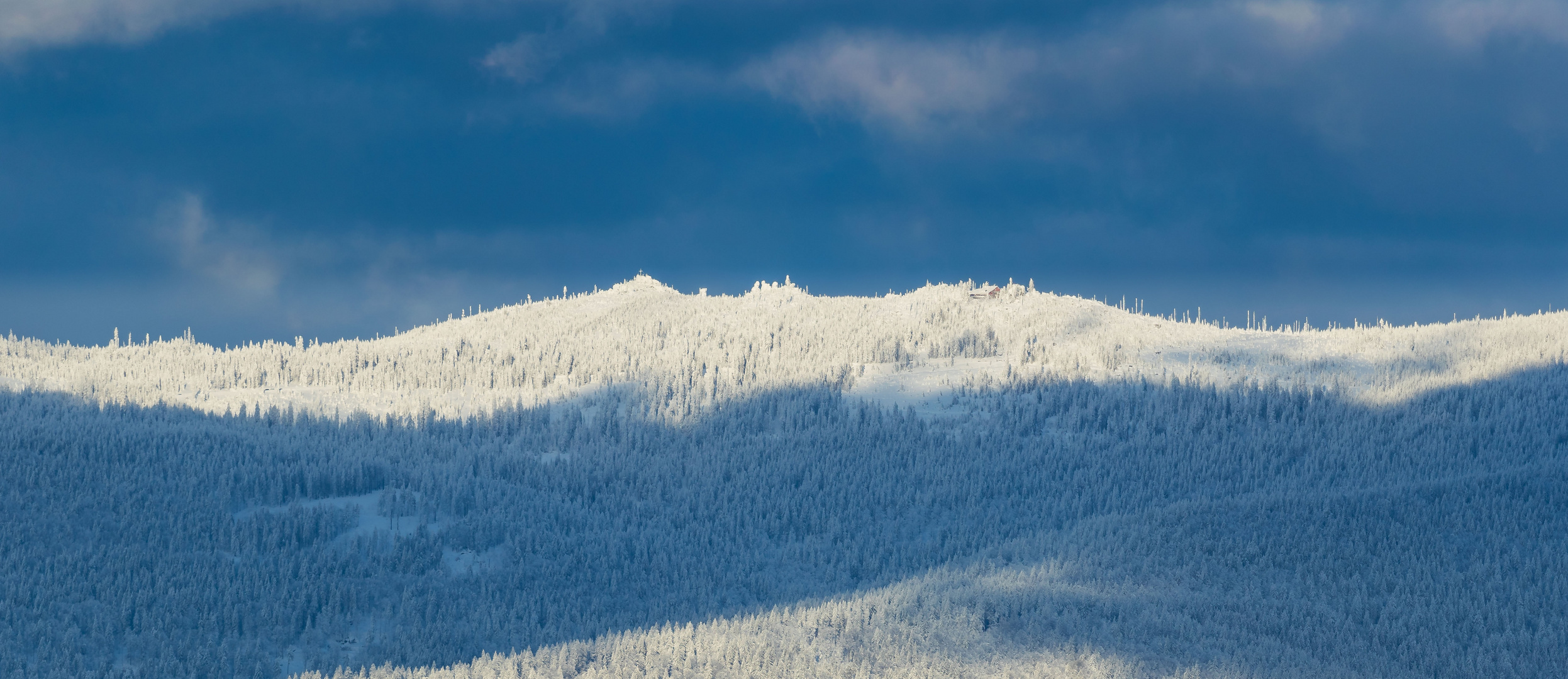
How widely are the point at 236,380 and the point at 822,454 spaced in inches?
2684

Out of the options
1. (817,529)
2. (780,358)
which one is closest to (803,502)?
(817,529)

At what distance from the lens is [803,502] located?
9019 centimetres

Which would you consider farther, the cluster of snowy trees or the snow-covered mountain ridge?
the snow-covered mountain ridge

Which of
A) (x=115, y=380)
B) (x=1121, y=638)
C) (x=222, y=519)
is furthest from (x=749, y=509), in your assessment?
(x=115, y=380)

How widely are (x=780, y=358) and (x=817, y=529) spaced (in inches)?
1551

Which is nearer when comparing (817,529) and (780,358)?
(817,529)

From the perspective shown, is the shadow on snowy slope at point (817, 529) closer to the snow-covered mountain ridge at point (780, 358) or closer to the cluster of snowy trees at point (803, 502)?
the cluster of snowy trees at point (803, 502)

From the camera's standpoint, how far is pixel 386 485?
83.8 metres

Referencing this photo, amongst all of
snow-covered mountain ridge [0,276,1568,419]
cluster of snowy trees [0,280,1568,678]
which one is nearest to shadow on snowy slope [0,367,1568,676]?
cluster of snowy trees [0,280,1568,678]

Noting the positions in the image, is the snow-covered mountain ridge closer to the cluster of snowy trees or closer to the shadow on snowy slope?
the cluster of snowy trees

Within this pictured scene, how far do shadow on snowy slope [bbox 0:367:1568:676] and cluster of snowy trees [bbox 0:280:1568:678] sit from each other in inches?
11.7

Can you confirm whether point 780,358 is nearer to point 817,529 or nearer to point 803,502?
point 803,502

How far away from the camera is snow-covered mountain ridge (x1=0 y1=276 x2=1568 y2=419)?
107375mm

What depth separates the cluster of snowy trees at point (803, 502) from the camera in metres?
50.0
